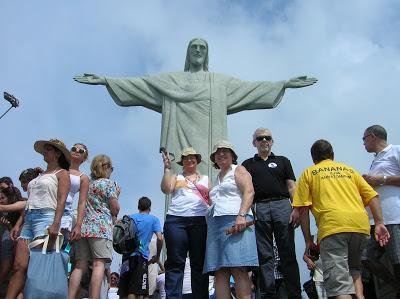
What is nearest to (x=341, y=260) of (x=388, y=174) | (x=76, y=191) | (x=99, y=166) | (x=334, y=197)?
(x=334, y=197)

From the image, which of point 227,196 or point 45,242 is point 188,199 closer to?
point 227,196

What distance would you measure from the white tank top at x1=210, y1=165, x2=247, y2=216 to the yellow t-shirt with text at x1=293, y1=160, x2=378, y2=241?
70cm

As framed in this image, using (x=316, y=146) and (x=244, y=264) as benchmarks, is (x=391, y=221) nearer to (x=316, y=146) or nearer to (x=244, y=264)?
(x=316, y=146)

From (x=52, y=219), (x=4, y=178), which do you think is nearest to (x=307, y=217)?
(x=52, y=219)

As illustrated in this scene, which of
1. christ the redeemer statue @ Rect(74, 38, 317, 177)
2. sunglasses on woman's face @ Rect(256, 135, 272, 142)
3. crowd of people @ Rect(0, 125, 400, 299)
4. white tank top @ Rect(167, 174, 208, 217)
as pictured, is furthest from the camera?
christ the redeemer statue @ Rect(74, 38, 317, 177)

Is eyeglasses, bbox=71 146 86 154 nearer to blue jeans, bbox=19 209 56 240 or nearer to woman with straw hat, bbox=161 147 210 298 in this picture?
woman with straw hat, bbox=161 147 210 298

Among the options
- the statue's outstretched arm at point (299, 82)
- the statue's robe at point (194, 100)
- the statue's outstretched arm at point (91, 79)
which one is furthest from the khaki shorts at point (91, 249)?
the statue's outstretched arm at point (299, 82)

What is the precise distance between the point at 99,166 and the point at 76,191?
0.52 meters

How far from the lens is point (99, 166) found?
6977 millimetres

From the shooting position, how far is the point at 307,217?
5.62m

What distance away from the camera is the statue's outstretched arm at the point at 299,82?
12.9 metres

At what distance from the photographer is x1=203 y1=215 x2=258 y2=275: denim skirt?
5.72 m

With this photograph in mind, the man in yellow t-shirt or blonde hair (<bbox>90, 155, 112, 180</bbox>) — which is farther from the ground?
blonde hair (<bbox>90, 155, 112, 180</bbox>)

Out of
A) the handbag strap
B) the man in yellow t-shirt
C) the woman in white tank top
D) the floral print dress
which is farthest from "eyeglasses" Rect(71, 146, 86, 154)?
the man in yellow t-shirt
